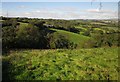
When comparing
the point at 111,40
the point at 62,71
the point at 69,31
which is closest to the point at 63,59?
the point at 62,71

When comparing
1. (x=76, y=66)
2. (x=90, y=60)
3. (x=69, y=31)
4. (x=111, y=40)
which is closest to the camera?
(x=76, y=66)

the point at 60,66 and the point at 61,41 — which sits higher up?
the point at 60,66

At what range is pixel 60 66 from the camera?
12.7m

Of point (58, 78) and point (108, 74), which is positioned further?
point (108, 74)

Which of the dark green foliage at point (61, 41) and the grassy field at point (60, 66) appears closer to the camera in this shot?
the grassy field at point (60, 66)

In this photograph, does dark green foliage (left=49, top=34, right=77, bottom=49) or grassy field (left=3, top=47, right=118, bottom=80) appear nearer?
grassy field (left=3, top=47, right=118, bottom=80)

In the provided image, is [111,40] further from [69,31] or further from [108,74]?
[108,74]

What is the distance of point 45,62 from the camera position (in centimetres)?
1339

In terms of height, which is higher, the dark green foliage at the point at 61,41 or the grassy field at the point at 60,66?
the grassy field at the point at 60,66

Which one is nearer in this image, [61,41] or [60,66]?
[60,66]

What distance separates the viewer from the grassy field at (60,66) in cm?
1104

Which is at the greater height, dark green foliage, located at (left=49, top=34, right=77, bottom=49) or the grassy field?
the grassy field

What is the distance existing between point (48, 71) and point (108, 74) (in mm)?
3868

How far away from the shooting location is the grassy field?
11039 millimetres
